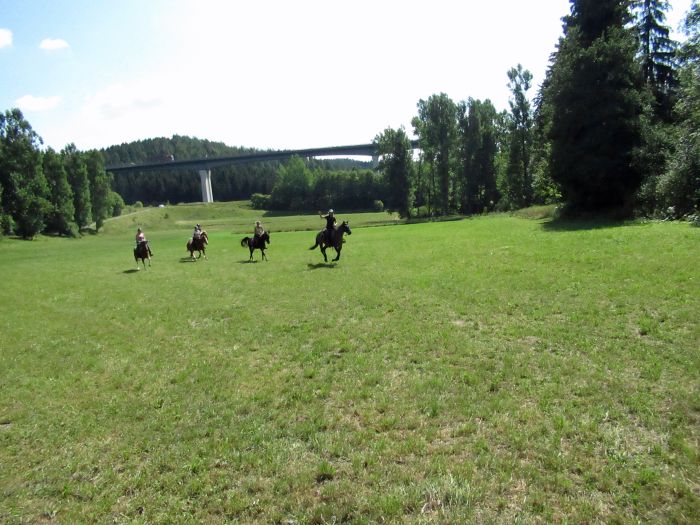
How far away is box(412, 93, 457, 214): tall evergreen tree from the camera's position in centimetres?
8069

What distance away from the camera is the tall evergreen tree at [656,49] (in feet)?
146

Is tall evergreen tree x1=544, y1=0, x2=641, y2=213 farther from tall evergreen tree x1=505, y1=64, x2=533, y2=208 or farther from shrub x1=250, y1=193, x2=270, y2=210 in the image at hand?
shrub x1=250, y1=193, x2=270, y2=210

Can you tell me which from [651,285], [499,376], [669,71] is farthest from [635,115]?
[499,376]

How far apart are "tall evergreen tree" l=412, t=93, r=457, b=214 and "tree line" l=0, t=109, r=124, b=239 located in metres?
70.5

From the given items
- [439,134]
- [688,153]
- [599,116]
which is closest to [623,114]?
[599,116]

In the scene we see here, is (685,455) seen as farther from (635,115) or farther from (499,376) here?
(635,115)

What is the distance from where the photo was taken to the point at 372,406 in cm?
725

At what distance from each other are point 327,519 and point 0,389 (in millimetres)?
8644

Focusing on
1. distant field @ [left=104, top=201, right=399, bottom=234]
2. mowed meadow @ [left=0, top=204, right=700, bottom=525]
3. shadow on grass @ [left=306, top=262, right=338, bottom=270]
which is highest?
distant field @ [left=104, top=201, right=399, bottom=234]

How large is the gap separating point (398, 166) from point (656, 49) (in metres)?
48.6

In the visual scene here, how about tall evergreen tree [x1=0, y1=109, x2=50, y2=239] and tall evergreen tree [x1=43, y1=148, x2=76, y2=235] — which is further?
tall evergreen tree [x1=43, y1=148, x2=76, y2=235]

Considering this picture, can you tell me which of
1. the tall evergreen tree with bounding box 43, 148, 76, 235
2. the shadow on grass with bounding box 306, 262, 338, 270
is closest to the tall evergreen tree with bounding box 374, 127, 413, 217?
the tall evergreen tree with bounding box 43, 148, 76, 235

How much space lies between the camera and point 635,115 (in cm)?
3569

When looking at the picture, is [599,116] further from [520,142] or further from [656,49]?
[520,142]
